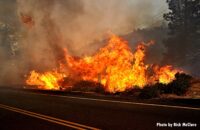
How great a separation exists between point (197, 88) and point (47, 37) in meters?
19.5

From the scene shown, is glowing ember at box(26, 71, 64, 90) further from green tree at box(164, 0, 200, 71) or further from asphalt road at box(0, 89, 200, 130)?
green tree at box(164, 0, 200, 71)

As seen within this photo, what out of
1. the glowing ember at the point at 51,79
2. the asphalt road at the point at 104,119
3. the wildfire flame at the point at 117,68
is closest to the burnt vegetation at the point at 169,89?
the wildfire flame at the point at 117,68

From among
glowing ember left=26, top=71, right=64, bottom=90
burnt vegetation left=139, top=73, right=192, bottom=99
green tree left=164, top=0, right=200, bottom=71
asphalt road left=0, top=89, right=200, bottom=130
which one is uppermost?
green tree left=164, top=0, right=200, bottom=71

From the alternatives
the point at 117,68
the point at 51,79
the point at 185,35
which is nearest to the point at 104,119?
the point at 117,68

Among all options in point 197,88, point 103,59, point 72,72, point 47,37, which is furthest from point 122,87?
point 47,37

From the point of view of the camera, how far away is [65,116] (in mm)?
11812

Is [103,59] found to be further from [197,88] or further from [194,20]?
[194,20]

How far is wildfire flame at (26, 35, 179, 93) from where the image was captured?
20125mm

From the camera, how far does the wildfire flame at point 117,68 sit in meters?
20.1

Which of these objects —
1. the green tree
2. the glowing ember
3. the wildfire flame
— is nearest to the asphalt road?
the wildfire flame

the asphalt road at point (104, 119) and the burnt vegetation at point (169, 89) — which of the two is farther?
the burnt vegetation at point (169, 89)

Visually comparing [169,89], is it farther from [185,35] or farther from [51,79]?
[185,35]

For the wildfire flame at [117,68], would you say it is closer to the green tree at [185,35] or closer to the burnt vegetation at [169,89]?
the burnt vegetation at [169,89]

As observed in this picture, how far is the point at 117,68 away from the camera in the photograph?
20.3m
